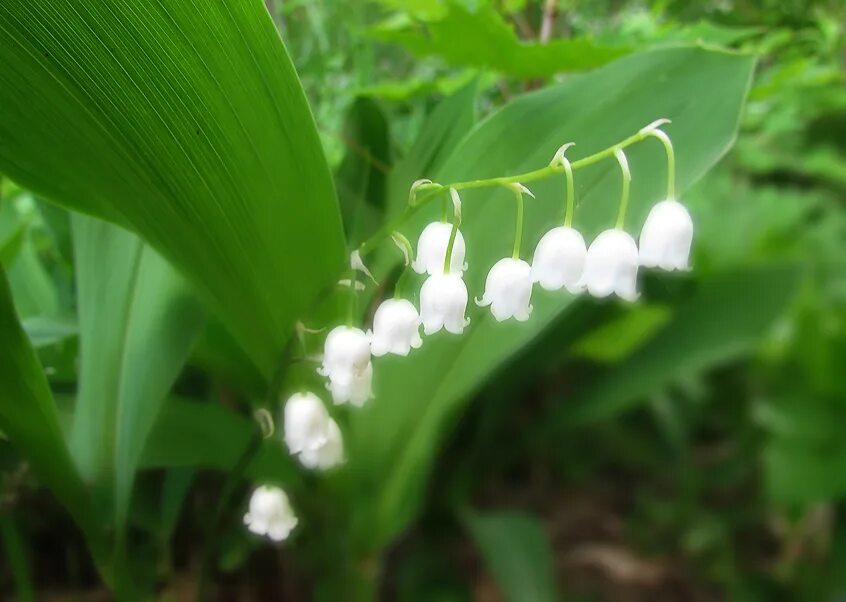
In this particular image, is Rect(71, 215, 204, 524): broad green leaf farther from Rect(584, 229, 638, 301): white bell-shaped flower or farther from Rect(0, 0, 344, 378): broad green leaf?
Rect(584, 229, 638, 301): white bell-shaped flower

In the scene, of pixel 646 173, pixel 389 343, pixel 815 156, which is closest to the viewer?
pixel 389 343

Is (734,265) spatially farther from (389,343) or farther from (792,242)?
(389,343)

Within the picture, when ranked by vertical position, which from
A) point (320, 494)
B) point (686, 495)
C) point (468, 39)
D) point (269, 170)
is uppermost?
point (468, 39)

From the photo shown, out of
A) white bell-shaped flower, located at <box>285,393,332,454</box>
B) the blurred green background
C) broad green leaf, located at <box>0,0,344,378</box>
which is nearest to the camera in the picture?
broad green leaf, located at <box>0,0,344,378</box>

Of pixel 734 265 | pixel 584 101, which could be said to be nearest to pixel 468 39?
pixel 584 101

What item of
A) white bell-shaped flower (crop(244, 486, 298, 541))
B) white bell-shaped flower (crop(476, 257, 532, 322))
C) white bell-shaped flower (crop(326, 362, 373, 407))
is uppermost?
white bell-shaped flower (crop(476, 257, 532, 322))

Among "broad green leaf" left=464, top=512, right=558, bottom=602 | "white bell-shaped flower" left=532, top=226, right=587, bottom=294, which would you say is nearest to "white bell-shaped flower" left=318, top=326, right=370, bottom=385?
"white bell-shaped flower" left=532, top=226, right=587, bottom=294

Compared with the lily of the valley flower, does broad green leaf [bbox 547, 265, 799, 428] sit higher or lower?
lower
